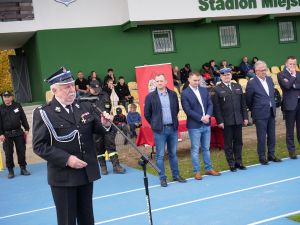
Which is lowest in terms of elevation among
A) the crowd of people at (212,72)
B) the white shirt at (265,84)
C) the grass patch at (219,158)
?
the grass patch at (219,158)

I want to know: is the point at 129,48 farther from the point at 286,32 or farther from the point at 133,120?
the point at 286,32

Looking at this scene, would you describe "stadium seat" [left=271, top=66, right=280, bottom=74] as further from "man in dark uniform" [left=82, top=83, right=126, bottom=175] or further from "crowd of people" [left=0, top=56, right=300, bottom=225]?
"man in dark uniform" [left=82, top=83, right=126, bottom=175]

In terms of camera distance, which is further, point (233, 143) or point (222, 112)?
point (233, 143)

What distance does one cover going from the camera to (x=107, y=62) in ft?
56.2

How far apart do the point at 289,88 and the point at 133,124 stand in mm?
5683

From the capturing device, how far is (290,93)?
28.2 feet

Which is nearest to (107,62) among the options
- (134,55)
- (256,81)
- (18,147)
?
(134,55)

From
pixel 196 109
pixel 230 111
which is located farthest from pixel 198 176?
pixel 230 111

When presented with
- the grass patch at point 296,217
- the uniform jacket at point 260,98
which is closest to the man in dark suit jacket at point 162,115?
the uniform jacket at point 260,98

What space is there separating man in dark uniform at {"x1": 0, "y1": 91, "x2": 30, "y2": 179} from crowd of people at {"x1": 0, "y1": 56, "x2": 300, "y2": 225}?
0.07 feet

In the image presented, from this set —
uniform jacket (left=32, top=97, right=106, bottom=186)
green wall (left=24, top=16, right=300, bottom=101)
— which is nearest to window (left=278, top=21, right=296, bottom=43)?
green wall (left=24, top=16, right=300, bottom=101)

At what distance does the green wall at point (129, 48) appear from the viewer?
16359mm

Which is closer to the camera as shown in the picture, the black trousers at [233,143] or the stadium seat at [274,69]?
the black trousers at [233,143]

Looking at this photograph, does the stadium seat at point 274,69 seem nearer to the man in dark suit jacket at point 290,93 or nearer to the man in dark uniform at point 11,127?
the man in dark suit jacket at point 290,93
